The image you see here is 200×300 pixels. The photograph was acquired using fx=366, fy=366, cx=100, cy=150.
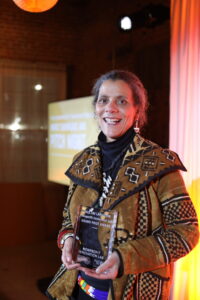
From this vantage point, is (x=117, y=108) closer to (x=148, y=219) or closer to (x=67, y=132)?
(x=148, y=219)

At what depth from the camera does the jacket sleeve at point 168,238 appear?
1172 mm

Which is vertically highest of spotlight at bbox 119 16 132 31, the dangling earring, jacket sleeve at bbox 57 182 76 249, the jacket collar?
spotlight at bbox 119 16 132 31

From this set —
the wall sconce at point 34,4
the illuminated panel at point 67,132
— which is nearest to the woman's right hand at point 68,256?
the wall sconce at point 34,4

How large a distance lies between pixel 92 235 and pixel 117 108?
48cm

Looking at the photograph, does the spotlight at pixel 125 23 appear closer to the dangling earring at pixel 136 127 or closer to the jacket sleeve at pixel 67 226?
the dangling earring at pixel 136 127

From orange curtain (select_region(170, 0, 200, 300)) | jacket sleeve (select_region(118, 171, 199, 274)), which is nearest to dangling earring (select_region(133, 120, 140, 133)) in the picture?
jacket sleeve (select_region(118, 171, 199, 274))

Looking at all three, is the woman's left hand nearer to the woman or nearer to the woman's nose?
the woman

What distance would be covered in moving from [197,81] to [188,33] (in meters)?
0.29

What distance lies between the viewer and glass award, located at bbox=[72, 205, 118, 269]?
123 cm

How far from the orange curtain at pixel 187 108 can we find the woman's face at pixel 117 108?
0.70 m

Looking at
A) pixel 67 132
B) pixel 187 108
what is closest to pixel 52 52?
pixel 67 132

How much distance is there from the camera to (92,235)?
50.9 inches

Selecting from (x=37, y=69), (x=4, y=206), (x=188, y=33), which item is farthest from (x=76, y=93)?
(x=188, y=33)

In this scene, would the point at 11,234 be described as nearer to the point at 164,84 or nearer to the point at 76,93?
the point at 76,93
